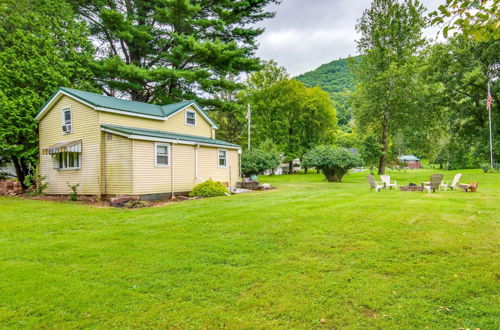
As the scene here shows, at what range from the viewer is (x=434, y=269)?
4.35 m

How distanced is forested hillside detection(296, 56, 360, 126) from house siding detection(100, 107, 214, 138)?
163 ft

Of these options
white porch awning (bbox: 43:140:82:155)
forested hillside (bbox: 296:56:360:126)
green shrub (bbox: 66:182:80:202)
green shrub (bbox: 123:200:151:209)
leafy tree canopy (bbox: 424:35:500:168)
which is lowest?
green shrub (bbox: 123:200:151:209)

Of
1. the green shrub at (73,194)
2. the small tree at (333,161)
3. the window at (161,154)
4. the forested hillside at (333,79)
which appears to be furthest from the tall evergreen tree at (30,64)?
the forested hillside at (333,79)

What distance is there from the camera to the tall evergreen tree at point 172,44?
2080 centimetres

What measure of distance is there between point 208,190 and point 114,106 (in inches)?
247

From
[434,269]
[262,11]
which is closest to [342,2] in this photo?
[262,11]

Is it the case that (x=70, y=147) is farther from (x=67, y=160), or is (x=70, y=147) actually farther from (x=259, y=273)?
(x=259, y=273)

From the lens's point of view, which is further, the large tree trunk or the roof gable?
the large tree trunk

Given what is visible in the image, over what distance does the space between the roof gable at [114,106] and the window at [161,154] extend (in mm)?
2669

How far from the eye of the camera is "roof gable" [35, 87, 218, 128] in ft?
47.2

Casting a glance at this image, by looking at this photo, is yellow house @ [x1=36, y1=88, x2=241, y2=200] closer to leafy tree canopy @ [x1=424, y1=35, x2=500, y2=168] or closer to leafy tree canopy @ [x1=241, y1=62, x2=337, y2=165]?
leafy tree canopy @ [x1=424, y1=35, x2=500, y2=168]

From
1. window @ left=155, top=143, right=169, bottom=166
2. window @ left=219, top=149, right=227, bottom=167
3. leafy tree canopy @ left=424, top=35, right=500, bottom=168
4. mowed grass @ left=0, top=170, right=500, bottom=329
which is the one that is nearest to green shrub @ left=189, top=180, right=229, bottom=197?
window @ left=155, top=143, right=169, bottom=166

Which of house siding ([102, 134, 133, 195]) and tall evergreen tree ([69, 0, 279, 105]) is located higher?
tall evergreen tree ([69, 0, 279, 105])

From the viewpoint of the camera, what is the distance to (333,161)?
24.3 meters
